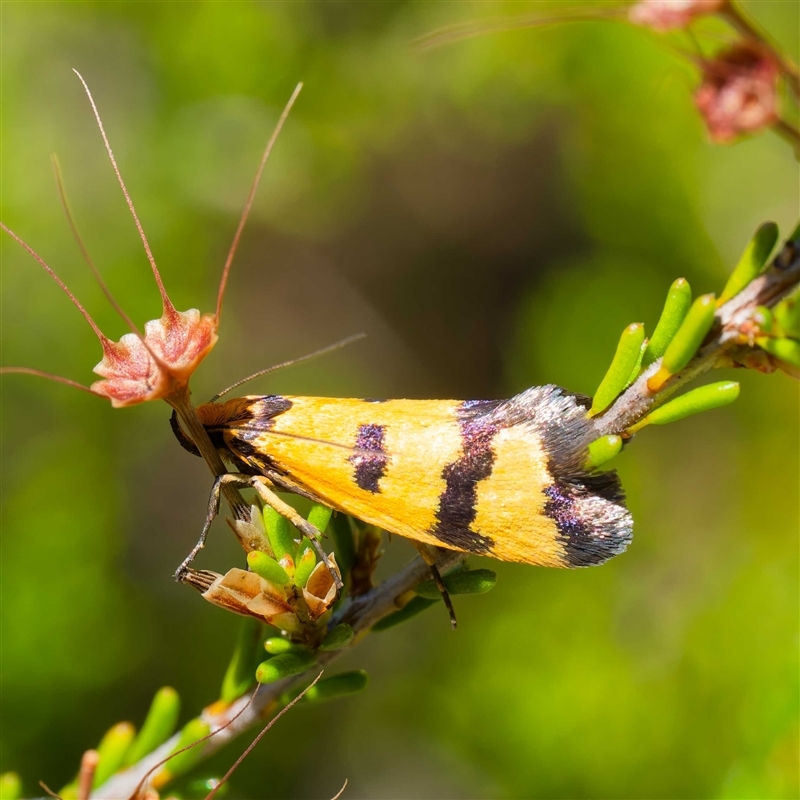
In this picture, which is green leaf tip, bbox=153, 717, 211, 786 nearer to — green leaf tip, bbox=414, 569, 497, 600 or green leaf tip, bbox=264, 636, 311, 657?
green leaf tip, bbox=264, 636, 311, 657

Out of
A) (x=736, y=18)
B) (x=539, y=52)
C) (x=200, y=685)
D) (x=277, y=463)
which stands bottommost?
(x=200, y=685)

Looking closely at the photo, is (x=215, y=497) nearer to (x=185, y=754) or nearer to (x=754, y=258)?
(x=185, y=754)

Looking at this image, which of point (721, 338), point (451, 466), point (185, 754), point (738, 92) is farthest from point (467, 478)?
point (738, 92)

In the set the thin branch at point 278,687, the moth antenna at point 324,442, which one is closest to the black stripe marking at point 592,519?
the thin branch at point 278,687

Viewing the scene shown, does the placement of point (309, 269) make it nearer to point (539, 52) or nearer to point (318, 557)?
point (539, 52)

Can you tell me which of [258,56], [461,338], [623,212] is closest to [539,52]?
[623,212]

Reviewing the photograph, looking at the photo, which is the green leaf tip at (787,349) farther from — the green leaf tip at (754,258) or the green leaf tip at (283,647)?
the green leaf tip at (283,647)

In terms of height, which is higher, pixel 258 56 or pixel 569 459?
pixel 258 56

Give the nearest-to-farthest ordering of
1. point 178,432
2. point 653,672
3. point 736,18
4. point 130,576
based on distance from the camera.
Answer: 1. point 736,18
2. point 178,432
3. point 653,672
4. point 130,576
